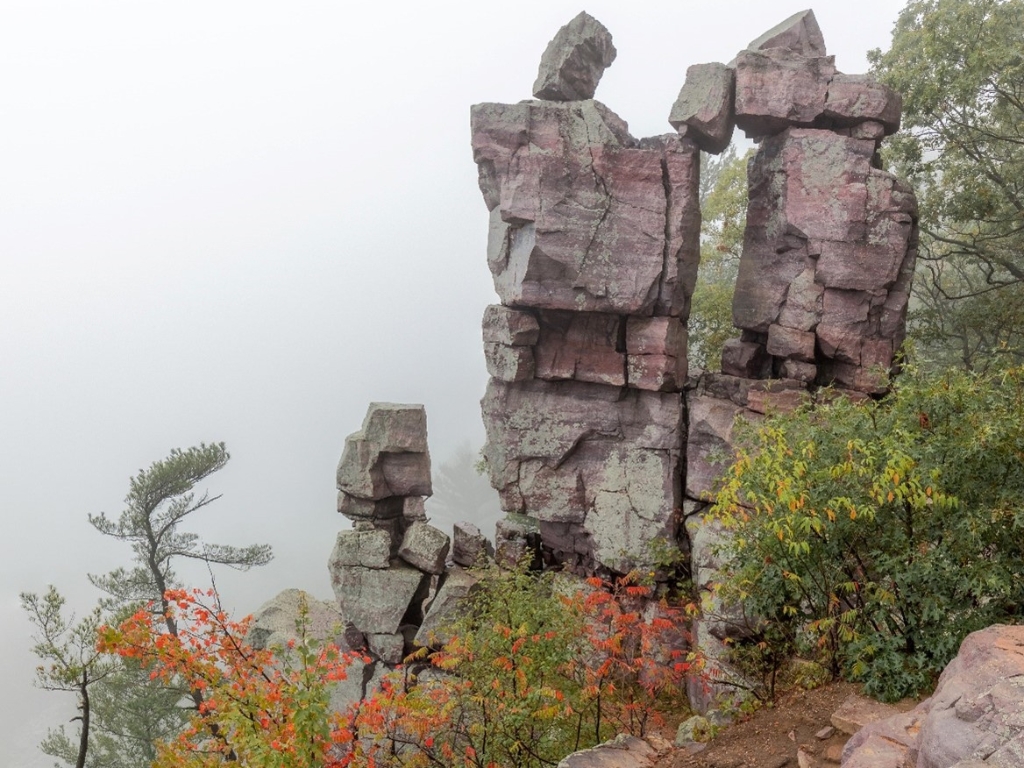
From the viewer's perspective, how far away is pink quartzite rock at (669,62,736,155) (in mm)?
16297

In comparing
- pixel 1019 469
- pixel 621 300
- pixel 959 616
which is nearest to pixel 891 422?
pixel 1019 469

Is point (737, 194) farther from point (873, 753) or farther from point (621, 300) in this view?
point (873, 753)

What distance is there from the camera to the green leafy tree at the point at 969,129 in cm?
1588

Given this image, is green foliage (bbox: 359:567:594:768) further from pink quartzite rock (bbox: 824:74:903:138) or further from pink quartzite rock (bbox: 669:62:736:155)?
pink quartzite rock (bbox: 824:74:903:138)

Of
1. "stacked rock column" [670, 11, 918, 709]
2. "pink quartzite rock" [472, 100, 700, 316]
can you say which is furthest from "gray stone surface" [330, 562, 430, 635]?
"pink quartzite rock" [472, 100, 700, 316]

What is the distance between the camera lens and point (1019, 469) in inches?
284

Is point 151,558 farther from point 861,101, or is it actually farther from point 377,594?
point 861,101

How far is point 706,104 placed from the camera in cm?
1633

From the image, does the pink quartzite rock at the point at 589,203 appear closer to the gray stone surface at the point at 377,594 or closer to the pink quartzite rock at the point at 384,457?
the pink quartzite rock at the point at 384,457

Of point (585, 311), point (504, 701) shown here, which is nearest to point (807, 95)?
point (585, 311)

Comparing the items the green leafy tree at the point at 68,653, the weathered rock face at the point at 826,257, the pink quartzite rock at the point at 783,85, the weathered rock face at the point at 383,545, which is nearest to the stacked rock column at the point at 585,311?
the pink quartzite rock at the point at 783,85

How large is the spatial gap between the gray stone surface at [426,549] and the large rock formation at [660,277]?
7.03ft

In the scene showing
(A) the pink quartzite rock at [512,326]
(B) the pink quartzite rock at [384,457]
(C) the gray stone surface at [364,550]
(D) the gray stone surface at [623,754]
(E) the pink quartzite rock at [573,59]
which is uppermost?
(E) the pink quartzite rock at [573,59]

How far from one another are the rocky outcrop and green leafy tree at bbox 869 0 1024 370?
1140 cm
